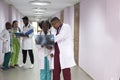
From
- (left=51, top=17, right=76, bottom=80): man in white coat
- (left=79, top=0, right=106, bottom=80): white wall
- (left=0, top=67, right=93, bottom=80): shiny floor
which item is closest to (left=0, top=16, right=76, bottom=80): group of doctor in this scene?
(left=51, top=17, right=76, bottom=80): man in white coat

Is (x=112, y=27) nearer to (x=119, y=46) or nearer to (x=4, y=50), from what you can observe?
(x=119, y=46)

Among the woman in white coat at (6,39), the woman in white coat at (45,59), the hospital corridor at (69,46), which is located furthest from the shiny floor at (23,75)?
the woman in white coat at (45,59)

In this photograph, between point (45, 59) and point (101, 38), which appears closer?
point (45, 59)

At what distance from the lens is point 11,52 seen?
7.68 m

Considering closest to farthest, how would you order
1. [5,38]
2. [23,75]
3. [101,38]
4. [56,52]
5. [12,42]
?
[56,52] → [101,38] → [23,75] → [5,38] → [12,42]

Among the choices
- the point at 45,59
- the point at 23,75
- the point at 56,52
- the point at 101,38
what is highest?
the point at 101,38

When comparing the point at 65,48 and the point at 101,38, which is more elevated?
the point at 101,38

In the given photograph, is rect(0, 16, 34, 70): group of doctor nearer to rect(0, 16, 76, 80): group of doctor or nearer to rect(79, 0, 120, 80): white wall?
rect(79, 0, 120, 80): white wall

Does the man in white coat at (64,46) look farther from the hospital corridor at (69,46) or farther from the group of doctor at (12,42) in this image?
the group of doctor at (12,42)

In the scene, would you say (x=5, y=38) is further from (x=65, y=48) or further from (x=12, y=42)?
(x=65, y=48)

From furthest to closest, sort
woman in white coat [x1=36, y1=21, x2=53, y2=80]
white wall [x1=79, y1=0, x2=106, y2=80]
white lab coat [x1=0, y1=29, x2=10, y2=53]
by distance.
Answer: white lab coat [x1=0, y1=29, x2=10, y2=53] → white wall [x1=79, y1=0, x2=106, y2=80] → woman in white coat [x1=36, y1=21, x2=53, y2=80]

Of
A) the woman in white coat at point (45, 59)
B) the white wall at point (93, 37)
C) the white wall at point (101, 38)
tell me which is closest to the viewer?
the white wall at point (101, 38)

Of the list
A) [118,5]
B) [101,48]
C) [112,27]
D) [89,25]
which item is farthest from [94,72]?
[118,5]

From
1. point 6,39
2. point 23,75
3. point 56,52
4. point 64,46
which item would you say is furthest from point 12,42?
point 64,46
